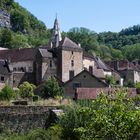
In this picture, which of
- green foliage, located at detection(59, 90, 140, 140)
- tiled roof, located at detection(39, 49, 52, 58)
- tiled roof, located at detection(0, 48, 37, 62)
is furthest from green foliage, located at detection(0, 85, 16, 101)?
green foliage, located at detection(59, 90, 140, 140)

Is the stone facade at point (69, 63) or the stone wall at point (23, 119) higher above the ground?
the stone facade at point (69, 63)

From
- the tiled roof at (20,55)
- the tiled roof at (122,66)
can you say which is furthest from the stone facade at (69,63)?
the tiled roof at (122,66)

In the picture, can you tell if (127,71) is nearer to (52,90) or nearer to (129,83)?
(129,83)

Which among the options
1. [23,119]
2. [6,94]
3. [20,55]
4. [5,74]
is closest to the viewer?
[23,119]

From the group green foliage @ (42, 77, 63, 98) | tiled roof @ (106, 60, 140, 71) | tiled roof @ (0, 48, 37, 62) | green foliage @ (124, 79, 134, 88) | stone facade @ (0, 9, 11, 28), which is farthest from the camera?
stone facade @ (0, 9, 11, 28)

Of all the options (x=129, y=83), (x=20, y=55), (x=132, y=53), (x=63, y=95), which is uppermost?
(x=132, y=53)

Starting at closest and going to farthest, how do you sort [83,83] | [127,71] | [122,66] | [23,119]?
[23,119]
[83,83]
[127,71]
[122,66]

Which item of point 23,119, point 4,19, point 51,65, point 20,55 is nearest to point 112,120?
point 23,119

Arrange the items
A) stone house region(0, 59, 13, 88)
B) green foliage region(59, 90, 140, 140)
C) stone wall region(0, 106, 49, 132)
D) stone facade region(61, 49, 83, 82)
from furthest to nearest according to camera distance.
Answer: stone facade region(61, 49, 83, 82)
stone house region(0, 59, 13, 88)
stone wall region(0, 106, 49, 132)
green foliage region(59, 90, 140, 140)

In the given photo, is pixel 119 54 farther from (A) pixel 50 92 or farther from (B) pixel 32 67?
(A) pixel 50 92

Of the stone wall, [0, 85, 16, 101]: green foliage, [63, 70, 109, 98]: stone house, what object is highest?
[63, 70, 109, 98]: stone house

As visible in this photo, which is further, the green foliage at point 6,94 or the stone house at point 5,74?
the stone house at point 5,74

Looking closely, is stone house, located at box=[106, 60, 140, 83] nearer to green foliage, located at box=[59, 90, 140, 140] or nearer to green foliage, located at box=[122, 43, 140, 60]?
green foliage, located at box=[122, 43, 140, 60]

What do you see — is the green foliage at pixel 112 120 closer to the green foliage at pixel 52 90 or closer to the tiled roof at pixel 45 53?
the green foliage at pixel 52 90
